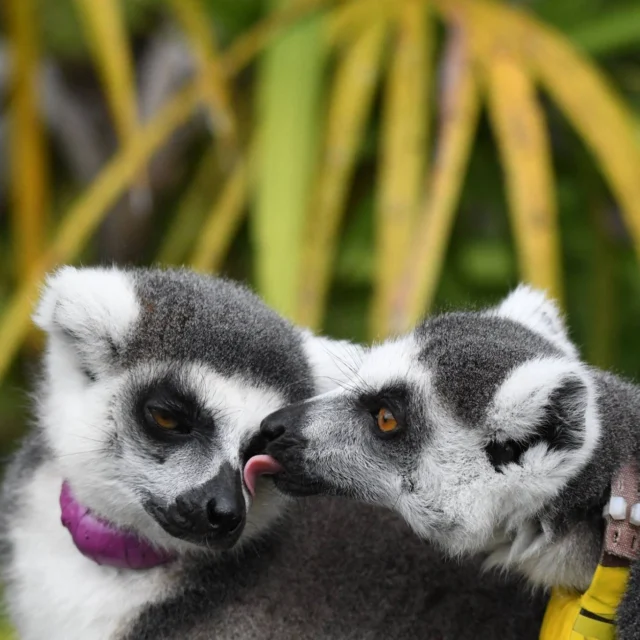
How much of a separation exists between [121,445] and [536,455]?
0.65m

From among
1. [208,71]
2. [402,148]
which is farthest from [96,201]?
[402,148]

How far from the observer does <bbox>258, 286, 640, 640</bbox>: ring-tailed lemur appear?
130cm

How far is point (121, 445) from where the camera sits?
148cm

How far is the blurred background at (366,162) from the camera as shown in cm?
239

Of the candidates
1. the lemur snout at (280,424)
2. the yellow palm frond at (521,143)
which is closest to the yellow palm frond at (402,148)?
the yellow palm frond at (521,143)

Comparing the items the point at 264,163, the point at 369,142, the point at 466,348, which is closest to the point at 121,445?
the point at 466,348

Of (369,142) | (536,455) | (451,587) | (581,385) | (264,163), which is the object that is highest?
(369,142)

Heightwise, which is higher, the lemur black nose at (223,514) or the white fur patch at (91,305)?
the white fur patch at (91,305)

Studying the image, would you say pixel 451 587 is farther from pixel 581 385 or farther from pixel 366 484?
pixel 581 385

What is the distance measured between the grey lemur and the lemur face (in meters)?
0.10

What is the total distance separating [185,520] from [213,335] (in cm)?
30

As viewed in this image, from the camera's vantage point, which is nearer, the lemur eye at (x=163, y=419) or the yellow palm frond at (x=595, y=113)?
the lemur eye at (x=163, y=419)

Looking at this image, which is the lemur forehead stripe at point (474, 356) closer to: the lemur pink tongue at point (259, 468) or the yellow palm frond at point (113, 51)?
the lemur pink tongue at point (259, 468)

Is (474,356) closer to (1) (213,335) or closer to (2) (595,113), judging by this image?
(1) (213,335)
